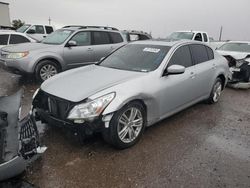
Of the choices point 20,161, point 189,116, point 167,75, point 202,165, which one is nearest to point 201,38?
point 189,116

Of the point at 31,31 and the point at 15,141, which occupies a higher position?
the point at 31,31

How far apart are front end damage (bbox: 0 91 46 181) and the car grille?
1.44 feet

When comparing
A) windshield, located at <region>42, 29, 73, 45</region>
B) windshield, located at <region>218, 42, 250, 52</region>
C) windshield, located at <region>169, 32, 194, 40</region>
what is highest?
windshield, located at <region>42, 29, 73, 45</region>

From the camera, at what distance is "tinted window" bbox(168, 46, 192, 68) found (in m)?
4.82

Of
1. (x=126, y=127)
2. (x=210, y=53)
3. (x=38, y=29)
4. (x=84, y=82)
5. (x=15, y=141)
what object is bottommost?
(x=126, y=127)

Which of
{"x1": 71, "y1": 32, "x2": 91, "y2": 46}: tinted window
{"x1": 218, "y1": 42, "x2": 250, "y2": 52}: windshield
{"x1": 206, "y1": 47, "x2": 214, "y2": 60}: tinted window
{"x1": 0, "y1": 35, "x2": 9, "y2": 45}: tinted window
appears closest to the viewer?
{"x1": 206, "y1": 47, "x2": 214, "y2": 60}: tinted window

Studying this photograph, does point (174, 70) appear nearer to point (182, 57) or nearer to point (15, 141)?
point (182, 57)

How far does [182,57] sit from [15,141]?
3.45 m

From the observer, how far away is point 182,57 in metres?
5.11

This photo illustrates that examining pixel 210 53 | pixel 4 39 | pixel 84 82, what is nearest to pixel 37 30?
pixel 4 39

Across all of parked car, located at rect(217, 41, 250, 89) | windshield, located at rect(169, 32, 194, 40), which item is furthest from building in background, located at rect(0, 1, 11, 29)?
parked car, located at rect(217, 41, 250, 89)

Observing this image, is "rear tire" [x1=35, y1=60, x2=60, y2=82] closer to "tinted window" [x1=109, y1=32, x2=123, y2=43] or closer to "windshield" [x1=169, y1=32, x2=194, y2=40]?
"tinted window" [x1=109, y1=32, x2=123, y2=43]

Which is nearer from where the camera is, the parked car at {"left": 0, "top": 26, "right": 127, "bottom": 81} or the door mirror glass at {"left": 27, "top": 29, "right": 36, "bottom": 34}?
the parked car at {"left": 0, "top": 26, "right": 127, "bottom": 81}

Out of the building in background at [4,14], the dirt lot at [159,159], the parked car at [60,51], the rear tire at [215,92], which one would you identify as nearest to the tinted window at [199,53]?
the rear tire at [215,92]
